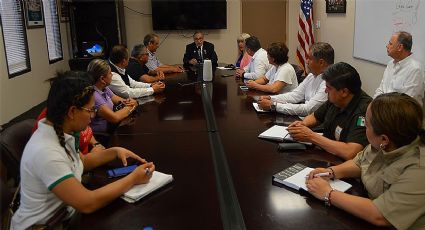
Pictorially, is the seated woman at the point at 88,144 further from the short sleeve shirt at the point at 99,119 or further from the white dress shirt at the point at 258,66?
the white dress shirt at the point at 258,66

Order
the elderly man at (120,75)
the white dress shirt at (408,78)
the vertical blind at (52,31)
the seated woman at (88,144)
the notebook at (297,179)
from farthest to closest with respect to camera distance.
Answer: the vertical blind at (52,31) < the elderly man at (120,75) < the white dress shirt at (408,78) < the seated woman at (88,144) < the notebook at (297,179)

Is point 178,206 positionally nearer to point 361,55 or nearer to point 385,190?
point 385,190

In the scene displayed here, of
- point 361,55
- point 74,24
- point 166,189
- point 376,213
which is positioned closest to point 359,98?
point 376,213

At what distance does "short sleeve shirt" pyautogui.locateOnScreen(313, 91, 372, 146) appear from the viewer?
1.83 meters

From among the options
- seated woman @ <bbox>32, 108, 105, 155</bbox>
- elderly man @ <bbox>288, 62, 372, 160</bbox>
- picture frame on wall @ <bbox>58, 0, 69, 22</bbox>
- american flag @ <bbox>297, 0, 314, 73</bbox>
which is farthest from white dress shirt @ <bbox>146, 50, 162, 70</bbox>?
elderly man @ <bbox>288, 62, 372, 160</bbox>

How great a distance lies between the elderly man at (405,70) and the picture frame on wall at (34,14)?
4269 mm

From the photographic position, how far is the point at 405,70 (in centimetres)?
302

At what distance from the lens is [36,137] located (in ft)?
4.14

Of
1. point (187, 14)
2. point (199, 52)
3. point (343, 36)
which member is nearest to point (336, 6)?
point (343, 36)

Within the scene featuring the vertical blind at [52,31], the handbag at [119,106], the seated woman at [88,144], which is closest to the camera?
the seated woman at [88,144]

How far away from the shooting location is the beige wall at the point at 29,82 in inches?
156

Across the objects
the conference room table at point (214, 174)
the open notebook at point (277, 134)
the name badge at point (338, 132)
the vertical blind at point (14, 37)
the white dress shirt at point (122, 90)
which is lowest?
the conference room table at point (214, 174)

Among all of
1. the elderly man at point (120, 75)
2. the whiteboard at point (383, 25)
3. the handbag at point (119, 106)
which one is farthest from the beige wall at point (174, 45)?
the handbag at point (119, 106)

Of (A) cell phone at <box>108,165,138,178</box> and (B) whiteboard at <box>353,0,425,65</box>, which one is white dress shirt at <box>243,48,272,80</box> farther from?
(A) cell phone at <box>108,165,138,178</box>
